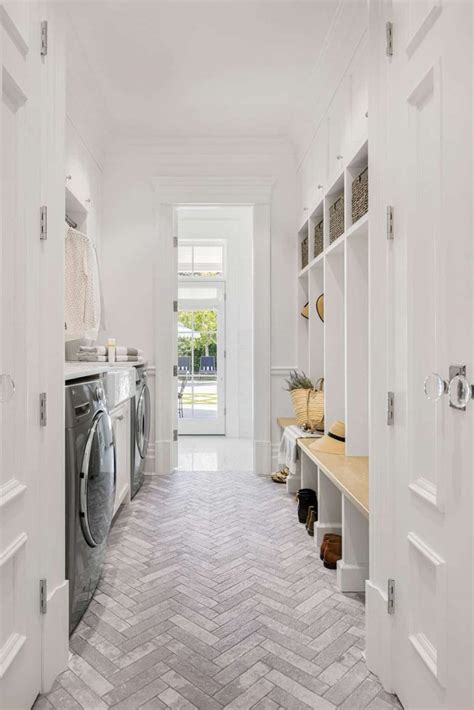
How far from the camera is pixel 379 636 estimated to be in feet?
4.80

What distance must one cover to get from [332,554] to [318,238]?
2134 millimetres

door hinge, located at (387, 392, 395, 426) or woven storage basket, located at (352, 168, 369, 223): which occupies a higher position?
woven storage basket, located at (352, 168, 369, 223)

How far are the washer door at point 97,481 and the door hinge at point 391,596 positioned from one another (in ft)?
3.46

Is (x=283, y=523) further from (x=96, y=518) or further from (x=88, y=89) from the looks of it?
(x=88, y=89)

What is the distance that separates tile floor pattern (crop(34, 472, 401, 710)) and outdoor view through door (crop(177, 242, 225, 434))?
3049mm

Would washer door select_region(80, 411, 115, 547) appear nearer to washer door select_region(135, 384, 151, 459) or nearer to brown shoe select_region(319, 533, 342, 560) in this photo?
brown shoe select_region(319, 533, 342, 560)

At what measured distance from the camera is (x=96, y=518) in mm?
1854

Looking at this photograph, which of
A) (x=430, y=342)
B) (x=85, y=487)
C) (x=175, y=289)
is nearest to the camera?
(x=430, y=342)

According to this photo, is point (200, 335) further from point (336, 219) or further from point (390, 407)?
point (390, 407)

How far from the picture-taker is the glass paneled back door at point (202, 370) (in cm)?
592

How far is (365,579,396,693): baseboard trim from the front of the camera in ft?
4.64

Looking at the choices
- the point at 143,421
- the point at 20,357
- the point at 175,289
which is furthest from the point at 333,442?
the point at 175,289

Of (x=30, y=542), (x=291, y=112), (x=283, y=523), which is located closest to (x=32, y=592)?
(x=30, y=542)

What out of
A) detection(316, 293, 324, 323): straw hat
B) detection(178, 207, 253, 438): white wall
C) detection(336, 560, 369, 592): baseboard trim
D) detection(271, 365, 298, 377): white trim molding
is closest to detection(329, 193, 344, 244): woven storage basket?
detection(316, 293, 324, 323): straw hat
